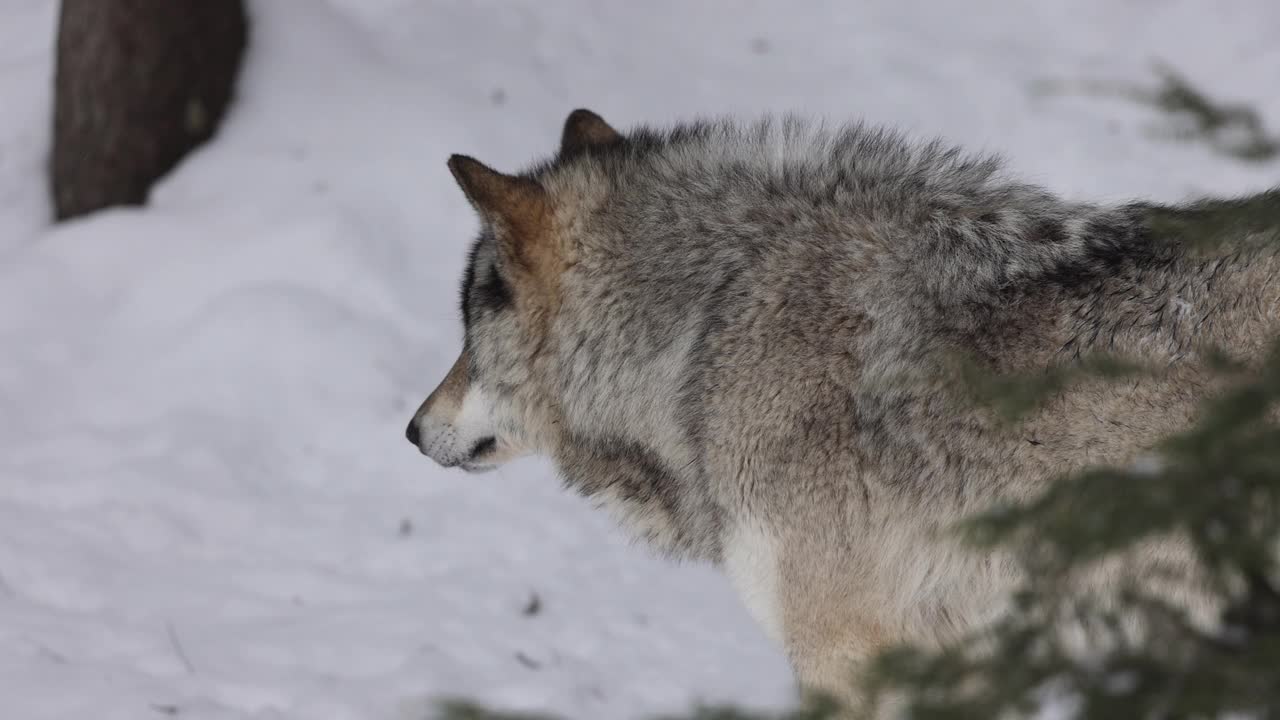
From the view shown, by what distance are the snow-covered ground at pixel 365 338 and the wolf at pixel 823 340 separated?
1147 millimetres

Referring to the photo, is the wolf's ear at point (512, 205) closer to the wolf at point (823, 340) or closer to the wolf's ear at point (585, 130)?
the wolf at point (823, 340)

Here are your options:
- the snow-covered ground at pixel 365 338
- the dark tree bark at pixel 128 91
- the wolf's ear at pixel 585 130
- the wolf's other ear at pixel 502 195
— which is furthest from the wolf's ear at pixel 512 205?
the dark tree bark at pixel 128 91

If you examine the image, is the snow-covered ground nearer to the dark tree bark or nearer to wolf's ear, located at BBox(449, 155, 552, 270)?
the dark tree bark

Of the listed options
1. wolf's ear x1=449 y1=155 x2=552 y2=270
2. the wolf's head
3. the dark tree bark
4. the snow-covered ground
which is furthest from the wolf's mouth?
the dark tree bark

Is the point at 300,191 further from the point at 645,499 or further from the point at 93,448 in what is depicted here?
the point at 645,499

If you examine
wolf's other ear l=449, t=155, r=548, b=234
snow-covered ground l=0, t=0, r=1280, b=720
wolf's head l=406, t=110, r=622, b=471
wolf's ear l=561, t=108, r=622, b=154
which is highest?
wolf's ear l=561, t=108, r=622, b=154

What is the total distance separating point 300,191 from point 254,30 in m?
1.20

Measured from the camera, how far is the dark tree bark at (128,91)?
6.00m

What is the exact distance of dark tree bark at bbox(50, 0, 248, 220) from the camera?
600 centimetres

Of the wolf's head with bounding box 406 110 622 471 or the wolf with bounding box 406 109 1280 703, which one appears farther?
the wolf's head with bounding box 406 110 622 471

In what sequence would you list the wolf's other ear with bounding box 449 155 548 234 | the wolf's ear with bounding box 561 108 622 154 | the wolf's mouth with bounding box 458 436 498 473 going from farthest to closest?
the wolf's ear with bounding box 561 108 622 154 → the wolf's mouth with bounding box 458 436 498 473 → the wolf's other ear with bounding box 449 155 548 234

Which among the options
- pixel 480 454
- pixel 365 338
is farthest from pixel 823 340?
pixel 365 338

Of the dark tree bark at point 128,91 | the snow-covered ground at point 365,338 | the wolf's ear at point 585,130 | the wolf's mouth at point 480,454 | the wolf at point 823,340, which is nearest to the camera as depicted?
the wolf at point 823,340

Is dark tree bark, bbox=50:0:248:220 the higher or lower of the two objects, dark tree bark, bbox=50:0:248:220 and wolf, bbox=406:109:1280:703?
the lower
